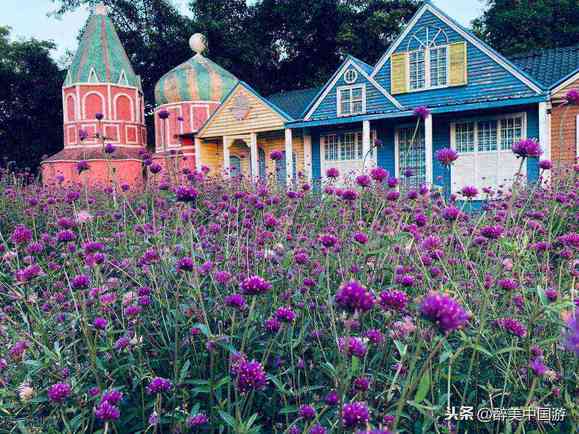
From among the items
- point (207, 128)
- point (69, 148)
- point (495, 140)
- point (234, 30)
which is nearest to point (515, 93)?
point (495, 140)

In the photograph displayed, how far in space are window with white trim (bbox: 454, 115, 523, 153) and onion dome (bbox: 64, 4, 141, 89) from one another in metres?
18.5

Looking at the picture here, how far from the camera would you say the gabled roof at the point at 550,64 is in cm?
1541

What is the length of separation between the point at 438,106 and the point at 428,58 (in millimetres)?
2022

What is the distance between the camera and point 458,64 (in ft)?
54.7

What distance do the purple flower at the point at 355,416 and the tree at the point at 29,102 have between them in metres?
38.7

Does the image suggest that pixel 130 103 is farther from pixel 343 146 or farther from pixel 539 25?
pixel 539 25

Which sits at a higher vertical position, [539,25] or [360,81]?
[539,25]

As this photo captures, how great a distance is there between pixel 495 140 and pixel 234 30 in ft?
87.0

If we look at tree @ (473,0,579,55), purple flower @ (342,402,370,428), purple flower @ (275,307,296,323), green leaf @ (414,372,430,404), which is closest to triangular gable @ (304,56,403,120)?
purple flower @ (275,307,296,323)

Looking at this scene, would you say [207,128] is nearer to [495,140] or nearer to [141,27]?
[495,140]

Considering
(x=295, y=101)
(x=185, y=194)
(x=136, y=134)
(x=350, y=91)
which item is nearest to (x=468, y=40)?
(x=350, y=91)

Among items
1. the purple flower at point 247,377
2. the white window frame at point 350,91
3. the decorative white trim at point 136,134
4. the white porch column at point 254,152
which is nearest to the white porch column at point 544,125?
the white window frame at point 350,91

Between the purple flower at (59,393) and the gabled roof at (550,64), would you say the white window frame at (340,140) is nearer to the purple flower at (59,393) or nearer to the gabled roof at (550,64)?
the gabled roof at (550,64)

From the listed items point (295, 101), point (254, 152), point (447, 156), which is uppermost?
point (295, 101)
